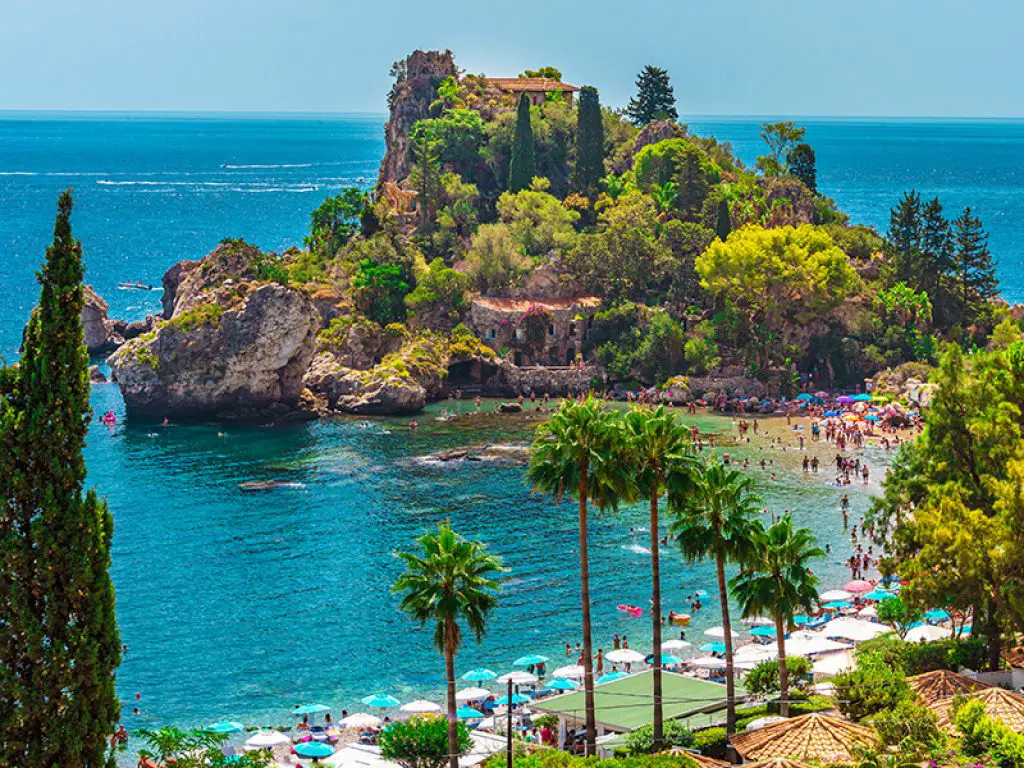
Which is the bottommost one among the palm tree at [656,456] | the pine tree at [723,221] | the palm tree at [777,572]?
the palm tree at [777,572]

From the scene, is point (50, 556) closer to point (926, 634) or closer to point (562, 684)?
point (562, 684)

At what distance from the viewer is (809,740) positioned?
44.3m

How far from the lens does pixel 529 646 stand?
6606cm

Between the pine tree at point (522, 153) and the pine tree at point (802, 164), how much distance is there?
24788 mm

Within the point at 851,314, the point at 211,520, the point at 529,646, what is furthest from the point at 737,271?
the point at 529,646

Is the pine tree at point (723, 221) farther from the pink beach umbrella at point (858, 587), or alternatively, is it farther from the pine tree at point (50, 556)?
the pine tree at point (50, 556)

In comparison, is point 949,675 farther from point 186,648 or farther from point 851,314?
point 851,314

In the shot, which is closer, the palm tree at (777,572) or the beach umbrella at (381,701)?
the palm tree at (777,572)

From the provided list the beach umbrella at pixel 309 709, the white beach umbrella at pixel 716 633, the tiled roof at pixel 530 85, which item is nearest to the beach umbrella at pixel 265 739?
the beach umbrella at pixel 309 709

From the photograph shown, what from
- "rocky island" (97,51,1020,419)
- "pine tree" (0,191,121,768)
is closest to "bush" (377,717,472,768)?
"pine tree" (0,191,121,768)

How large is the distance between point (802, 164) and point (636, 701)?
3667 inches

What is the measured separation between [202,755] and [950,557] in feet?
91.4

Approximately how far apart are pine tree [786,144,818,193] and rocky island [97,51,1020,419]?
Result: 22cm

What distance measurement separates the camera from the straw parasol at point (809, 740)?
43.6 m
